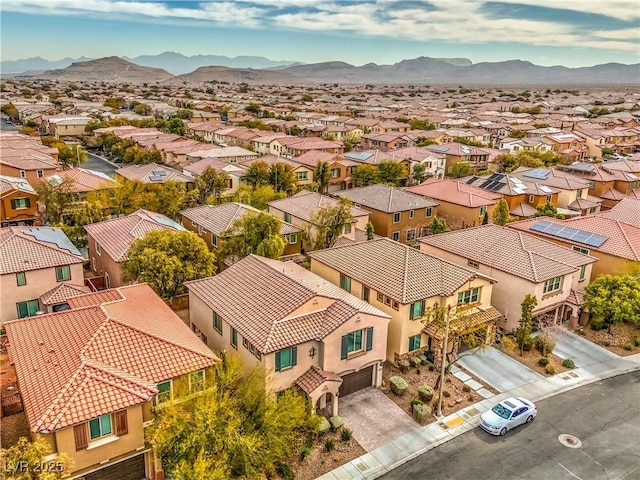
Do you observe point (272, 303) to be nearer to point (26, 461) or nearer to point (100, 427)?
point (100, 427)

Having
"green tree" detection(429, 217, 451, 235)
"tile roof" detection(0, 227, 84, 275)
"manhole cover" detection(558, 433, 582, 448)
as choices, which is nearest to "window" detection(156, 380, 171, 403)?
"tile roof" detection(0, 227, 84, 275)

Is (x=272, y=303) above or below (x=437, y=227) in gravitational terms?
above

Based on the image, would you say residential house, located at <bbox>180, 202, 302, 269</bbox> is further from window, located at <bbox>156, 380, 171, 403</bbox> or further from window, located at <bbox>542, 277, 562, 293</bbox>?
window, located at <bbox>542, 277, 562, 293</bbox>

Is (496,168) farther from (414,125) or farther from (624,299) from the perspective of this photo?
(624,299)

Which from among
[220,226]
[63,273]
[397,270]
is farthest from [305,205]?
[63,273]

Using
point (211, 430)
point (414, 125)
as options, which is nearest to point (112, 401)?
point (211, 430)
